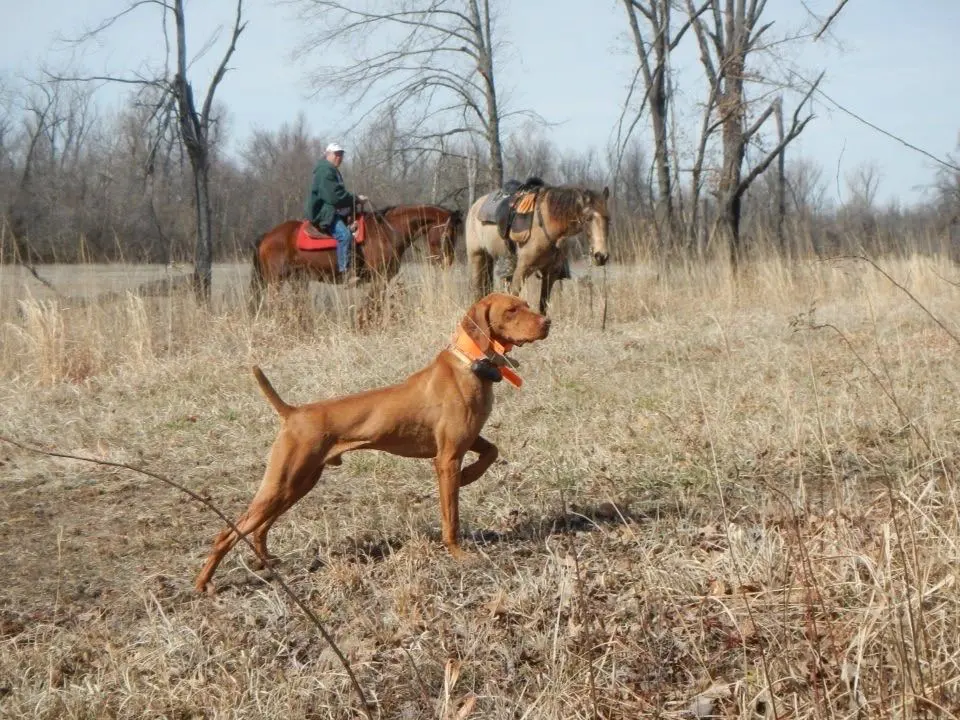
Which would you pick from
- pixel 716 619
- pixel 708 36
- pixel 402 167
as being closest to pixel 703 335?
pixel 716 619

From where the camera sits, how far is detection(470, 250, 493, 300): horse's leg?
11102 millimetres

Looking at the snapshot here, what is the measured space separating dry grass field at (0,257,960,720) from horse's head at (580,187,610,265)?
1582 millimetres

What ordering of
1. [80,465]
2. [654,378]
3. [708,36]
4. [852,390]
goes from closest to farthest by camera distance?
[80,465] → [852,390] → [654,378] → [708,36]

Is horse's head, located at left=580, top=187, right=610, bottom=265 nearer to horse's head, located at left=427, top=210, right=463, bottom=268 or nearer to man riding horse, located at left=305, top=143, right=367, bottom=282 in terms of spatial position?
horse's head, located at left=427, top=210, right=463, bottom=268

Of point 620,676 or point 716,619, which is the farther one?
point 716,619

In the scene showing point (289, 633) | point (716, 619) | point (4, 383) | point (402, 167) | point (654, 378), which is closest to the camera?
point (716, 619)

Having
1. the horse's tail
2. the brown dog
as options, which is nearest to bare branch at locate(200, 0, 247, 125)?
the horse's tail

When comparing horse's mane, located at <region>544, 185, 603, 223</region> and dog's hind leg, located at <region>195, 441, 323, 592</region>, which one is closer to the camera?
dog's hind leg, located at <region>195, 441, 323, 592</region>

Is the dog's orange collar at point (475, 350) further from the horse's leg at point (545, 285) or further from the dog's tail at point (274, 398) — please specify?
the horse's leg at point (545, 285)

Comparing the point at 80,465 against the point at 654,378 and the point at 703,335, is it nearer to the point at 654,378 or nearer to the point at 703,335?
the point at 654,378

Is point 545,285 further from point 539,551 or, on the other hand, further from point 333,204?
point 539,551

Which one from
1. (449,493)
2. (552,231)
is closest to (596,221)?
(552,231)

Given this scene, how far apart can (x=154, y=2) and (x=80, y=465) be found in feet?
29.5

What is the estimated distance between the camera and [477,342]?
3.67 m
